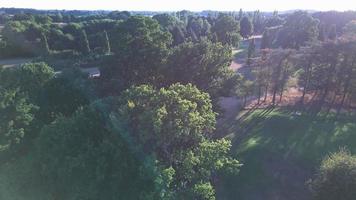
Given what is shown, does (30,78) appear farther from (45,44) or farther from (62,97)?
(45,44)

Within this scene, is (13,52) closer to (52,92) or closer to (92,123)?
(52,92)

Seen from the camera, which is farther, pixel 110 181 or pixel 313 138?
pixel 313 138

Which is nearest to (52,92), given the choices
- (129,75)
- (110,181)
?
(129,75)

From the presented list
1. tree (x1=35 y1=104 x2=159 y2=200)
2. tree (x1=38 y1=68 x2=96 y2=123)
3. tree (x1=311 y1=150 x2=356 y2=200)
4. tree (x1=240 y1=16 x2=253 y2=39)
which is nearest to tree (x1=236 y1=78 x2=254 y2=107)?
tree (x1=38 y1=68 x2=96 y2=123)

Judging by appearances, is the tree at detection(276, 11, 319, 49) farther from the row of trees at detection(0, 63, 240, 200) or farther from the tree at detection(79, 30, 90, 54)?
the row of trees at detection(0, 63, 240, 200)

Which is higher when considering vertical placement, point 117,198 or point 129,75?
point 129,75

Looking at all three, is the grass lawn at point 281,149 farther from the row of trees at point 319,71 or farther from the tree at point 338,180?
the tree at point 338,180
